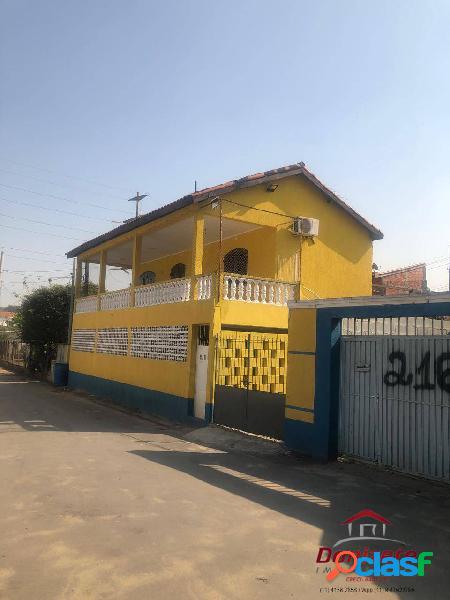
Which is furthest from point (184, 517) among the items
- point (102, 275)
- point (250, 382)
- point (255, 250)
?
point (102, 275)

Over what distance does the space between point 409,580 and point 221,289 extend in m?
8.07

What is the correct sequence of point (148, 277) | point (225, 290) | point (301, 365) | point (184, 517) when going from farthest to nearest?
point (148, 277) < point (225, 290) < point (301, 365) < point (184, 517)

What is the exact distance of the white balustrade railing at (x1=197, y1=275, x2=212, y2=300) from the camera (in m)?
12.0

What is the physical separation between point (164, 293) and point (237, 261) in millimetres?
2938

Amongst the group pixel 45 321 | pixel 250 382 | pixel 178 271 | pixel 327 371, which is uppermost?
pixel 178 271

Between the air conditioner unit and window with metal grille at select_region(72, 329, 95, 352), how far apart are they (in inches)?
394

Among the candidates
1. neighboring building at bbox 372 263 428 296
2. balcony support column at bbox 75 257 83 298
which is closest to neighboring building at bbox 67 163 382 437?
balcony support column at bbox 75 257 83 298

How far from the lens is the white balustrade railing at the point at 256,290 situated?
11867 millimetres

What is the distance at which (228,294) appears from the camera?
11.8 meters

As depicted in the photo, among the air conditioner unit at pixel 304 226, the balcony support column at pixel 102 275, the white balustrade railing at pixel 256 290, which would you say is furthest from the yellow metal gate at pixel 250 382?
the balcony support column at pixel 102 275

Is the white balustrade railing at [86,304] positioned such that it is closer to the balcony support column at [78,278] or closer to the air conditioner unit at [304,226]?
the balcony support column at [78,278]

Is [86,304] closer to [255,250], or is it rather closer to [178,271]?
[178,271]

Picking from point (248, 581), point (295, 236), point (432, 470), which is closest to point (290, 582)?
point (248, 581)

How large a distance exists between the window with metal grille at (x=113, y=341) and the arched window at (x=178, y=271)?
155 inches
